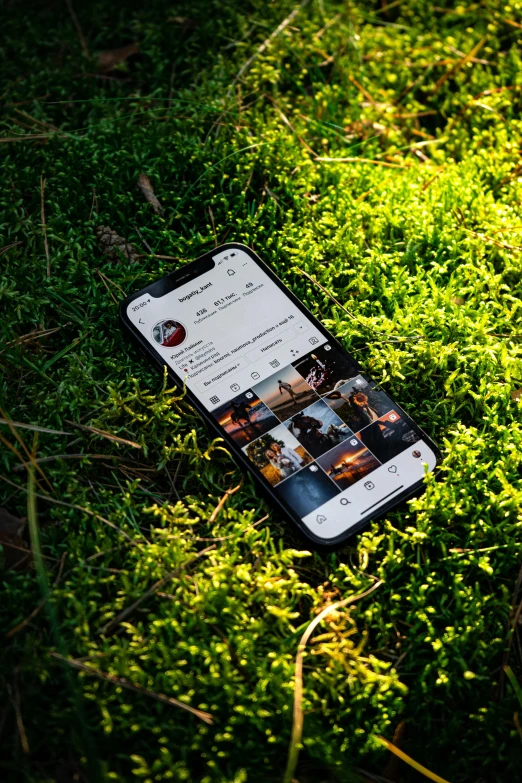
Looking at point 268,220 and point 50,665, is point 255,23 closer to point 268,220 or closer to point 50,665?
point 268,220

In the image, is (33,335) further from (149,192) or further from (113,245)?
(149,192)

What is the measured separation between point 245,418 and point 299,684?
3.02 ft

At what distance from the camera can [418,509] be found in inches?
88.0

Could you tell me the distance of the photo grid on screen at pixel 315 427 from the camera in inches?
88.4

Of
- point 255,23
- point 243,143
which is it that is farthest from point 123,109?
point 255,23

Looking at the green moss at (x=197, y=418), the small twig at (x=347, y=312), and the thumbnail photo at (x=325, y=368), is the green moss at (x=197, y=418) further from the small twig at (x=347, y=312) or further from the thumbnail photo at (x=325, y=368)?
the thumbnail photo at (x=325, y=368)

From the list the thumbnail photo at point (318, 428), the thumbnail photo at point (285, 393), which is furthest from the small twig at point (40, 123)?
the thumbnail photo at point (318, 428)

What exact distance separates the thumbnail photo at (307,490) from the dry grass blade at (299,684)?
322mm

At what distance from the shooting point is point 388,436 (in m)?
2.33

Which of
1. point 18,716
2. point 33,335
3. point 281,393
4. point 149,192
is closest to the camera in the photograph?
point 18,716

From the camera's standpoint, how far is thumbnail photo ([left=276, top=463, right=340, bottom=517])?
2199mm

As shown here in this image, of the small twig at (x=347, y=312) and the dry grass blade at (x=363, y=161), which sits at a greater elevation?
the dry grass blade at (x=363, y=161)

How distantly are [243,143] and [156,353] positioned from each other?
3.99ft

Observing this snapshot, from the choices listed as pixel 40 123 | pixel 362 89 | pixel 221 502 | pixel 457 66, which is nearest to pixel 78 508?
pixel 221 502
